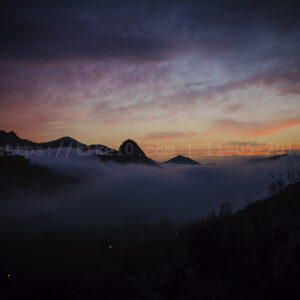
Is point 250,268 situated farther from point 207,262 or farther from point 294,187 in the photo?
point 294,187

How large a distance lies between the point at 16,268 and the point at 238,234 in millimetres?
183053

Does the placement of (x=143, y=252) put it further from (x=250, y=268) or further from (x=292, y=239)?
Result: (x=292, y=239)

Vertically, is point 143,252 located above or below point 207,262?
below

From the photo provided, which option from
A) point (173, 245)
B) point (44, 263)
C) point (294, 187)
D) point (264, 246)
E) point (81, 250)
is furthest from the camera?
point (81, 250)

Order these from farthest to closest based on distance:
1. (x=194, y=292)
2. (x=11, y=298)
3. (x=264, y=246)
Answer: (x=11, y=298)
(x=194, y=292)
(x=264, y=246)

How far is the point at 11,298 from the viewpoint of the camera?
112062mm

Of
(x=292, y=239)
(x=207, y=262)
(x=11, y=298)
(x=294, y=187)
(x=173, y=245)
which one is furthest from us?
(x=173, y=245)

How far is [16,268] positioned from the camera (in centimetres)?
17212

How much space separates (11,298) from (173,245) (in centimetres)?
9624

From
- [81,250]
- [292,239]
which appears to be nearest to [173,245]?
[81,250]

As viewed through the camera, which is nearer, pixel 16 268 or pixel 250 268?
pixel 250 268

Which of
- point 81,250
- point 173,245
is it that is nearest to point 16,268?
point 81,250

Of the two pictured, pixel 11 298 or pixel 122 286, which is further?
pixel 11 298

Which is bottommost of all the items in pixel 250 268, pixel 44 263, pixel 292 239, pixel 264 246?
pixel 44 263
